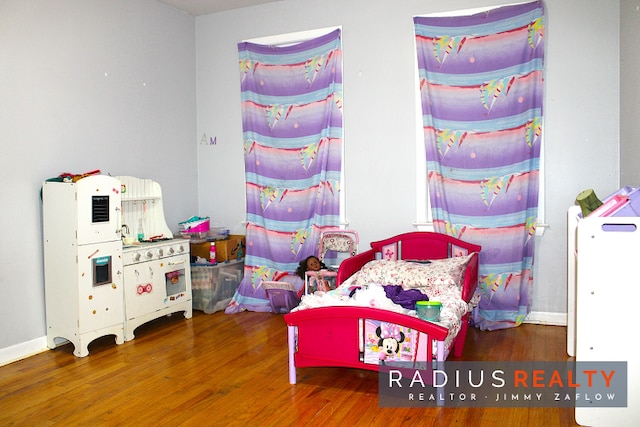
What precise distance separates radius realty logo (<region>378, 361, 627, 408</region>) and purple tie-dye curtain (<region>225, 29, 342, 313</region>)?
6.94 feet

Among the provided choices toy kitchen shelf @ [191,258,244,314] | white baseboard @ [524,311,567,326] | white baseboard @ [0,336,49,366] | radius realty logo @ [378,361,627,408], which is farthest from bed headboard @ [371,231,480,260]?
white baseboard @ [0,336,49,366]

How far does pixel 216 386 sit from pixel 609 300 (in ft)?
7.42

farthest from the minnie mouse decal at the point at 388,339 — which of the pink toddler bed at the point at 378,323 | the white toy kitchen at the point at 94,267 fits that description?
the white toy kitchen at the point at 94,267

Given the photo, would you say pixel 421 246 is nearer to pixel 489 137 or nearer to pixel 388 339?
pixel 489 137

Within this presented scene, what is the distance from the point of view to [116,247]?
157 inches

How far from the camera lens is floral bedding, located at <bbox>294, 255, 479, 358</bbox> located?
10.0ft

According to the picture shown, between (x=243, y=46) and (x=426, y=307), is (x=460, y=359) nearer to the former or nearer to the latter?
(x=426, y=307)

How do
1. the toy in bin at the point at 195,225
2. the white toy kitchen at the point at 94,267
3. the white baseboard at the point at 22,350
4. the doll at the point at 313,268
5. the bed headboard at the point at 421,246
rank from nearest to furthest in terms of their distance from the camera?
the white baseboard at the point at 22,350 < the white toy kitchen at the point at 94,267 < the bed headboard at the point at 421,246 < the doll at the point at 313,268 < the toy in bin at the point at 195,225

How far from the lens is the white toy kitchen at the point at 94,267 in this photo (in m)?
3.72

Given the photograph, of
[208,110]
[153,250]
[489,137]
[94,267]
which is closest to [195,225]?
[153,250]

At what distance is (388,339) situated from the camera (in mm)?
2869

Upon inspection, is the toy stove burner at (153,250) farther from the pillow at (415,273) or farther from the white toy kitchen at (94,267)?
the pillow at (415,273)

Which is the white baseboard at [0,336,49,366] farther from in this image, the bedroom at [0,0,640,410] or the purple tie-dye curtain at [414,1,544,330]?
the purple tie-dye curtain at [414,1,544,330]

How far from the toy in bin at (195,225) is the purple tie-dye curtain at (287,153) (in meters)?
0.49
